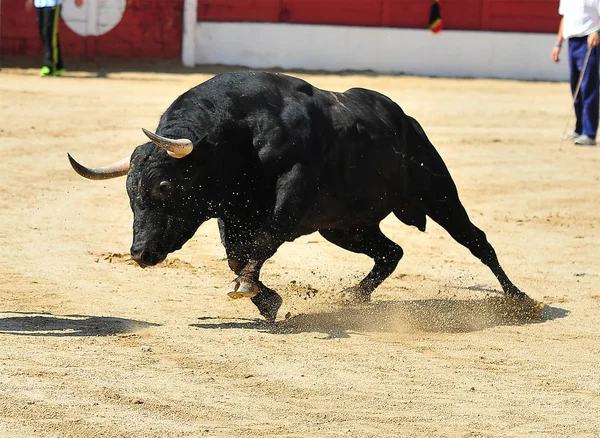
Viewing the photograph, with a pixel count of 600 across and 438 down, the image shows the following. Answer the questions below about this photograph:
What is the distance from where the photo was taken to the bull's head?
4.40 meters

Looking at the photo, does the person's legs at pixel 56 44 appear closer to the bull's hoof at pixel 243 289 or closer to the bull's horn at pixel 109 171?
the bull's horn at pixel 109 171

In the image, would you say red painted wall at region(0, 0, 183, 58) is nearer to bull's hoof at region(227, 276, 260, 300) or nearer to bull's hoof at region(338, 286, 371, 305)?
bull's hoof at region(338, 286, 371, 305)

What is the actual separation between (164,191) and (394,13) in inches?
407

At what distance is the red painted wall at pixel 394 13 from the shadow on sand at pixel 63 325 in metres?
9.68

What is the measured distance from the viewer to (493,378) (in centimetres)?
417

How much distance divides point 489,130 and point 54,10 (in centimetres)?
469

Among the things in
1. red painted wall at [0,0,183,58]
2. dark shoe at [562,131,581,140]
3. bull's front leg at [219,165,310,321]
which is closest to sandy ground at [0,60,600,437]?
bull's front leg at [219,165,310,321]

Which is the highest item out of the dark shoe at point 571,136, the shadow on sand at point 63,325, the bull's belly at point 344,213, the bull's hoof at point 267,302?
the bull's belly at point 344,213

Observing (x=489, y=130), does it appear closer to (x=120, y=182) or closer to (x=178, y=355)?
(x=120, y=182)

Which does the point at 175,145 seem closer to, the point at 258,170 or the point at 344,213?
the point at 258,170

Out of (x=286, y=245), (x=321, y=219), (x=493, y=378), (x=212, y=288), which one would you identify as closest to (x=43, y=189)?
(x=286, y=245)

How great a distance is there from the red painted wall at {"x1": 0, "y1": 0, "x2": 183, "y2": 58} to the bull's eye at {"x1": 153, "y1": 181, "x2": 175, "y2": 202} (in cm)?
919

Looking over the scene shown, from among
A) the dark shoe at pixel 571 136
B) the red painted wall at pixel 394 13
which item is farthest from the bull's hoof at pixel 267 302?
the red painted wall at pixel 394 13

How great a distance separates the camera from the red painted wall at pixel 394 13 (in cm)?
1398
